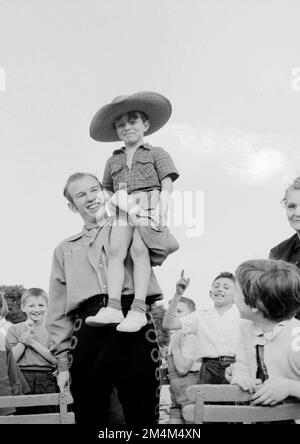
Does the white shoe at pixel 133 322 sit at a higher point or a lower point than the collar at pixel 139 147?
lower

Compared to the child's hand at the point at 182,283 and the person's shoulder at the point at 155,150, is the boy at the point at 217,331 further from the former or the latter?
the person's shoulder at the point at 155,150

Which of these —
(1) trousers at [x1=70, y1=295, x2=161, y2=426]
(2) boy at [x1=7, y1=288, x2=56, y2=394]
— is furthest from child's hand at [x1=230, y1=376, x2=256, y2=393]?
(2) boy at [x1=7, y1=288, x2=56, y2=394]

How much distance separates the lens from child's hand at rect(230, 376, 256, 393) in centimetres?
192

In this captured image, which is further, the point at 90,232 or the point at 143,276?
the point at 90,232

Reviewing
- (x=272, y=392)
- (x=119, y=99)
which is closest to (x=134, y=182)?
(x=119, y=99)

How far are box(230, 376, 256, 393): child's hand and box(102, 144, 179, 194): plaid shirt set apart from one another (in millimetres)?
1102

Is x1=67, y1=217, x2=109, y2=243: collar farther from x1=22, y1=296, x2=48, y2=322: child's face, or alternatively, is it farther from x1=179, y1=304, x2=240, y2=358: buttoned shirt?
x1=22, y1=296, x2=48, y2=322: child's face

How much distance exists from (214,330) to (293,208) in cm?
204

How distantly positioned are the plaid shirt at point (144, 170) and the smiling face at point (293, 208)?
0.51m

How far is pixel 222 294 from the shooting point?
189 inches

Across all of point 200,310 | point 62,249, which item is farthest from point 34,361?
point 62,249

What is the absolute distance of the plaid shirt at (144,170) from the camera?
9.30 feet

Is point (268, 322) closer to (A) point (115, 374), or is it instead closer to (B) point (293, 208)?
(A) point (115, 374)

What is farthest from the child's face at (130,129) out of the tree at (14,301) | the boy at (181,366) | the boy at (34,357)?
the tree at (14,301)
